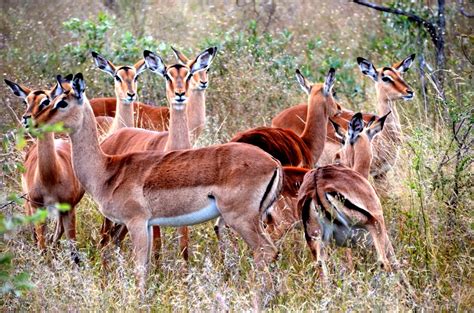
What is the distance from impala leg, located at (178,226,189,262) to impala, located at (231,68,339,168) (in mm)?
946

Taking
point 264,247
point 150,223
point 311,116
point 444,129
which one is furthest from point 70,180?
point 444,129

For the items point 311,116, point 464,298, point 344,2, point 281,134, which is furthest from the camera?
point 344,2

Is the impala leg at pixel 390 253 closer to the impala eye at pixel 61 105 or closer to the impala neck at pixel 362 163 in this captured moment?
the impala neck at pixel 362 163

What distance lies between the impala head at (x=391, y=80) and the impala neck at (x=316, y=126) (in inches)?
28.6

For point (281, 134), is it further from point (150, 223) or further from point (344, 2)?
point (344, 2)

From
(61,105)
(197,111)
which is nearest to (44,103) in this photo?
(61,105)

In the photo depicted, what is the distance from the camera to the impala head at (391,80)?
874 centimetres

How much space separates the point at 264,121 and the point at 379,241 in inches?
147

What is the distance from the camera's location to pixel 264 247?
5867 millimetres

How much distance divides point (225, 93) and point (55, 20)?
4.07 metres

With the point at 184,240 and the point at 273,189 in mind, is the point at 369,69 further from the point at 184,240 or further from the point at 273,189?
the point at 273,189

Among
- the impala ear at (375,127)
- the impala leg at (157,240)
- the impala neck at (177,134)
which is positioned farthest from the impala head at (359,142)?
the impala leg at (157,240)

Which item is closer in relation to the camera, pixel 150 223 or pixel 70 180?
pixel 150 223

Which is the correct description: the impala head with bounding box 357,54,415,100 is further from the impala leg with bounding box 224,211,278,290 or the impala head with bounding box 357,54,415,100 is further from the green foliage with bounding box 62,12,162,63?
the impala leg with bounding box 224,211,278,290
